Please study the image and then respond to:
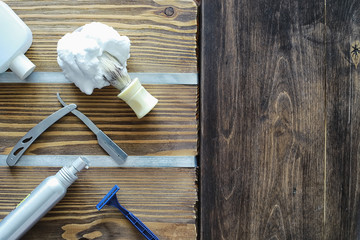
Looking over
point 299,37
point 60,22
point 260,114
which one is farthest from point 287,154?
point 60,22

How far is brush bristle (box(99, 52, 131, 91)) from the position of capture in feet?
1.70

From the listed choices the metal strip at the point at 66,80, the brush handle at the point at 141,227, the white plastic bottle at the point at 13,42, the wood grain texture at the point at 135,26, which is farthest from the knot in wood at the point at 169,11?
the brush handle at the point at 141,227

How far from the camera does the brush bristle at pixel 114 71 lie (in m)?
0.52

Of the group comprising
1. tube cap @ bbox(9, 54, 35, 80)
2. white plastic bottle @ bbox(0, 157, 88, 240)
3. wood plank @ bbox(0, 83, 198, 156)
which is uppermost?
tube cap @ bbox(9, 54, 35, 80)

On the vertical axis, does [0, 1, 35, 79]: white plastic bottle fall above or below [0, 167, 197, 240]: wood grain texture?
above

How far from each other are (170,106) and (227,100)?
99mm

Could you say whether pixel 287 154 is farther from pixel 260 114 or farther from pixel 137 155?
pixel 137 155

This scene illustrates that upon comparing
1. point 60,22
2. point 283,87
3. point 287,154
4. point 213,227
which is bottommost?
point 213,227

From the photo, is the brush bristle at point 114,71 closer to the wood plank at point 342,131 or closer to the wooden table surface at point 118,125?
the wooden table surface at point 118,125

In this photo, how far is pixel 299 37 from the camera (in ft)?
1.88

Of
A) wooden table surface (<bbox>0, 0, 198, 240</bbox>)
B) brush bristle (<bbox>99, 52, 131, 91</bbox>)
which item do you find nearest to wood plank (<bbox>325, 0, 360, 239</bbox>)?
wooden table surface (<bbox>0, 0, 198, 240</bbox>)

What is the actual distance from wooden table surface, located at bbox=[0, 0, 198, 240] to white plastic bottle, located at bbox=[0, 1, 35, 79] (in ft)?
0.09

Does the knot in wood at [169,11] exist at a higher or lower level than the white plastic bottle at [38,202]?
higher

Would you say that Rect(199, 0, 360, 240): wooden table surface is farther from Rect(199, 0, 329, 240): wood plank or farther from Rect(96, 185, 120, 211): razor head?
Rect(96, 185, 120, 211): razor head
